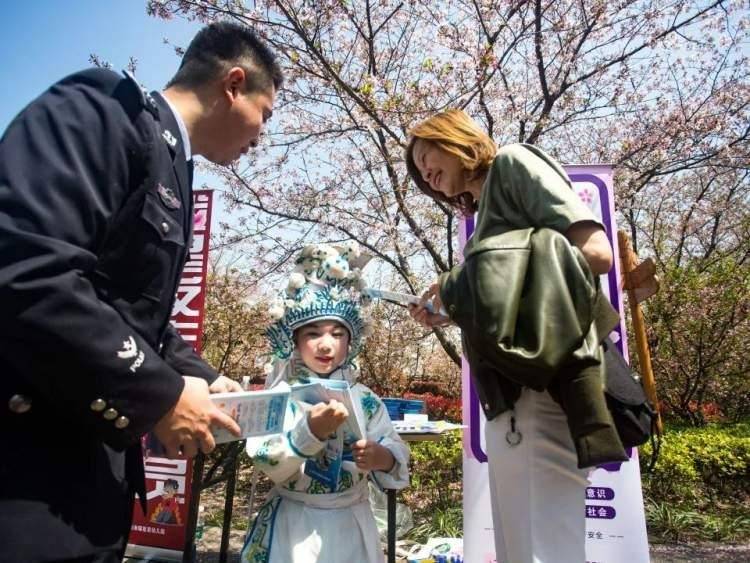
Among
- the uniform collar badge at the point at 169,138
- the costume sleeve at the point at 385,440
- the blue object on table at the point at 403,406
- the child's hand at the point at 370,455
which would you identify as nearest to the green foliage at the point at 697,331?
the blue object on table at the point at 403,406

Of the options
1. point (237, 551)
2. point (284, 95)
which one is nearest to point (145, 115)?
point (237, 551)

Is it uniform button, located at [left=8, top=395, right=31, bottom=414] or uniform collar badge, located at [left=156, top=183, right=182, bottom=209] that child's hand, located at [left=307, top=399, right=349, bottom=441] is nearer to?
uniform collar badge, located at [left=156, top=183, right=182, bottom=209]

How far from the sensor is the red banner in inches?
146

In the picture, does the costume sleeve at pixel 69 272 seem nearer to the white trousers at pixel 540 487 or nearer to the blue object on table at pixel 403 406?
the white trousers at pixel 540 487

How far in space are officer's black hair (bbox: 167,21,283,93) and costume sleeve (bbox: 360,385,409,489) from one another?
147 cm

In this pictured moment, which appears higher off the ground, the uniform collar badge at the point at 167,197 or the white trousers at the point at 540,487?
the uniform collar badge at the point at 167,197

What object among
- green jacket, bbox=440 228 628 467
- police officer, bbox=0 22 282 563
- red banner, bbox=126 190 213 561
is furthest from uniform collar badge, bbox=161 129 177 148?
red banner, bbox=126 190 213 561

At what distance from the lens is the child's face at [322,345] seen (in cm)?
237

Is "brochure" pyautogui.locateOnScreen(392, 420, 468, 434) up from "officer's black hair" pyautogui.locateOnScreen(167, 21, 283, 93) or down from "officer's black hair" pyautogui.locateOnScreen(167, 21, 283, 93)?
down

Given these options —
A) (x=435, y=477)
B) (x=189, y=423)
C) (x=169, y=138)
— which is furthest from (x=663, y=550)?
(x=169, y=138)

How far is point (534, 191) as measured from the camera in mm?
1592

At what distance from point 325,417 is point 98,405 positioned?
3.60 ft

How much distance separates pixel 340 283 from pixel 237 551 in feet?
11.2

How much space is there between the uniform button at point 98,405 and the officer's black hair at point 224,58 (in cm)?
93
